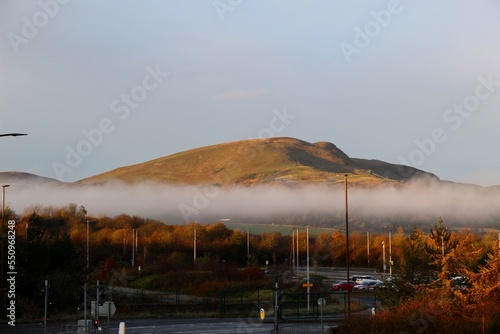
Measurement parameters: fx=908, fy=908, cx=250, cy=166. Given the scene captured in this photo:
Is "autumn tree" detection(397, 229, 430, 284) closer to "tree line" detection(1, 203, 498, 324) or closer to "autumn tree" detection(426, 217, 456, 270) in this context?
"tree line" detection(1, 203, 498, 324)

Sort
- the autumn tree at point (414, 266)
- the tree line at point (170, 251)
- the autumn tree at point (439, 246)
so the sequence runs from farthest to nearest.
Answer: the tree line at point (170, 251) < the autumn tree at point (414, 266) < the autumn tree at point (439, 246)

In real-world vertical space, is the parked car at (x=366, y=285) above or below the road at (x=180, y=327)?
above

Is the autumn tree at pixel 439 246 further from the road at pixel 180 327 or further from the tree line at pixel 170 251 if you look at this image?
the road at pixel 180 327

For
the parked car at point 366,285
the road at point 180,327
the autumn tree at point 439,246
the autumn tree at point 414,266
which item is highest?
the autumn tree at point 439,246

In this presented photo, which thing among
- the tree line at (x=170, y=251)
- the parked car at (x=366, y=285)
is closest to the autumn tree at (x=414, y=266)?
the tree line at (x=170, y=251)

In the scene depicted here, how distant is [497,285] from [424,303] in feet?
12.4

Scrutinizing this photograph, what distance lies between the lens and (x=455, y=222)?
182875 mm

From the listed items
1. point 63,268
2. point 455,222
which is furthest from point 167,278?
point 455,222

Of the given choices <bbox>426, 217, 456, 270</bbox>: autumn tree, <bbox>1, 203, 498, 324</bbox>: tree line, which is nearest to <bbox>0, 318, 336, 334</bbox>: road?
<bbox>1, 203, 498, 324</bbox>: tree line

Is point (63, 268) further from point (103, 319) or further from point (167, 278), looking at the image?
point (167, 278)

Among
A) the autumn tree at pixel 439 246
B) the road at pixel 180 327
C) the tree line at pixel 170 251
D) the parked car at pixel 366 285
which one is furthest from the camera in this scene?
the parked car at pixel 366 285

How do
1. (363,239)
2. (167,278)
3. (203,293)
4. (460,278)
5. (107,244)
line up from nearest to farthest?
(460,278) < (203,293) < (167,278) < (107,244) < (363,239)

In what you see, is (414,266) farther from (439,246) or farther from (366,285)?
(366,285)

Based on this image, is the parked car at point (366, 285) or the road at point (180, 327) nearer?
the road at point (180, 327)
